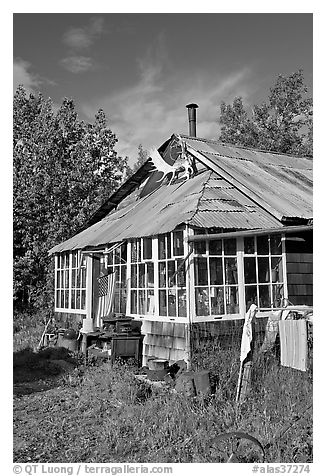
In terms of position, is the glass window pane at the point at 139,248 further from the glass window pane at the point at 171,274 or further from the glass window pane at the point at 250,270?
the glass window pane at the point at 250,270

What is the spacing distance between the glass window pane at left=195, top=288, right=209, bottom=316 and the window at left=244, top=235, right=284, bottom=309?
2.75ft

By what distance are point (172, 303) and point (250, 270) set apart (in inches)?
62.4

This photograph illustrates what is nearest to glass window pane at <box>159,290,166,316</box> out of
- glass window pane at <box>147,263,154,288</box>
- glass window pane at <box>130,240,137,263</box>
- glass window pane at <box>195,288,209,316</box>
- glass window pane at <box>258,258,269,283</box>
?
glass window pane at <box>147,263,154,288</box>

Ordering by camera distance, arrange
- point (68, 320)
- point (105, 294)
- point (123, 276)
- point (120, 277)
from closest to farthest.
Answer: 1. point (123, 276)
2. point (120, 277)
3. point (105, 294)
4. point (68, 320)

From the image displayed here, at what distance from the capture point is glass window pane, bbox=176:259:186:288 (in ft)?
28.8

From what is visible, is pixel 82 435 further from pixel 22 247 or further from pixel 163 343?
pixel 22 247

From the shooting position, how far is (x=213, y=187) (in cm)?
1008

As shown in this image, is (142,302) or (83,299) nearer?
(142,302)

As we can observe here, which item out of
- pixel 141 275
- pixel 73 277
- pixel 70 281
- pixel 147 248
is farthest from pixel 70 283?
pixel 147 248

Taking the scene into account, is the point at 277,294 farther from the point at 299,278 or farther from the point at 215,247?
the point at 215,247

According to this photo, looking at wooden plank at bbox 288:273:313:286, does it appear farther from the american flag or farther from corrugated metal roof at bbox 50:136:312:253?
the american flag

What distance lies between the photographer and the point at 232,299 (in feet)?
29.3
